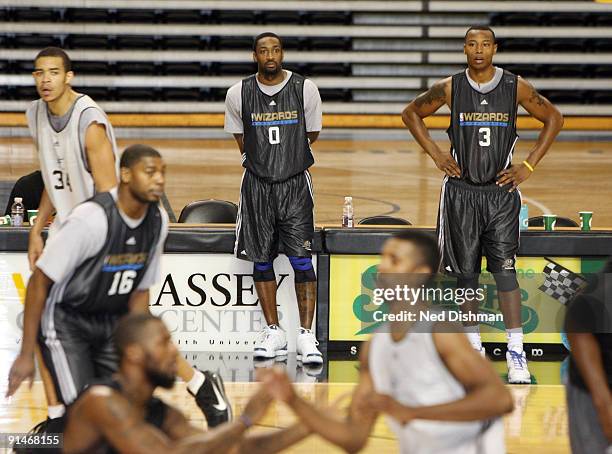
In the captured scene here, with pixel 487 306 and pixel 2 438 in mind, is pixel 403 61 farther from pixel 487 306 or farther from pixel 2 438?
pixel 2 438

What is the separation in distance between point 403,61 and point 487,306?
14810mm

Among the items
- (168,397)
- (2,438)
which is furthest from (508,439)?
(2,438)

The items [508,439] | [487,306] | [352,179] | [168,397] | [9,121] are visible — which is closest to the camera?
[168,397]

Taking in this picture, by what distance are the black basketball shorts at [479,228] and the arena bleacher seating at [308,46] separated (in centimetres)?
1309

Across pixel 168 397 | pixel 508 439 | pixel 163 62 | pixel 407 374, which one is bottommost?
pixel 508 439

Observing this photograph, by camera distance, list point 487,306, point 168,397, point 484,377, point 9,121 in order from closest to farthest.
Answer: point 484,377 < point 168,397 < point 487,306 < point 9,121

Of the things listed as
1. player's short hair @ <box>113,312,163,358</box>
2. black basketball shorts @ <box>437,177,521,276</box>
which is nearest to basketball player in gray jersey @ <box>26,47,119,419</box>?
player's short hair @ <box>113,312,163,358</box>

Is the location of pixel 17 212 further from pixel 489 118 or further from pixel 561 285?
pixel 561 285

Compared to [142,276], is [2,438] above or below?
below

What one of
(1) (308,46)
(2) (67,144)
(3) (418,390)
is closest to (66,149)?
(2) (67,144)

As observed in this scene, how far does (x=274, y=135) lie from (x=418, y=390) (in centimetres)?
357

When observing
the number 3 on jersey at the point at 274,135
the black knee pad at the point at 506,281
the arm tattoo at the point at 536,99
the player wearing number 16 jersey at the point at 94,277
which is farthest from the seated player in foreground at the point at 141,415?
the arm tattoo at the point at 536,99

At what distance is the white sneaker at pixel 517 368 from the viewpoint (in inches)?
243

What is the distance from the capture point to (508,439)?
5090mm
